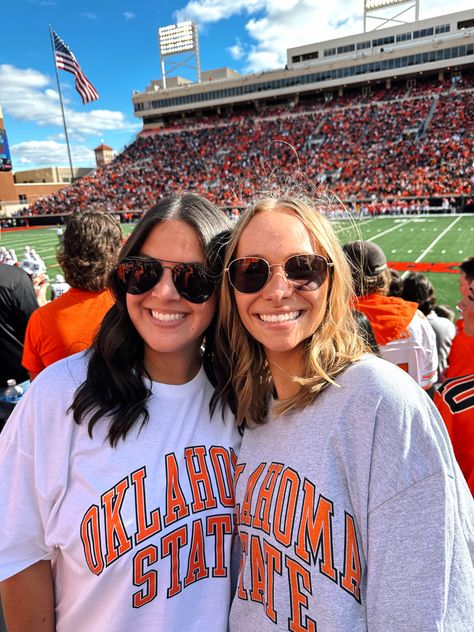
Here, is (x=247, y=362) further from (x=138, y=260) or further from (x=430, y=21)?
(x=430, y=21)

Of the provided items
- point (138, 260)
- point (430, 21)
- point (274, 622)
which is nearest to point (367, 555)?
point (274, 622)

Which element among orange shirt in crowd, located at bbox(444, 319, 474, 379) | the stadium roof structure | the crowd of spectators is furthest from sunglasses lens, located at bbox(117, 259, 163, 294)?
the stadium roof structure

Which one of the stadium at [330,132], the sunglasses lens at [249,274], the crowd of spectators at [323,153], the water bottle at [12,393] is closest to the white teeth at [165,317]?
the sunglasses lens at [249,274]

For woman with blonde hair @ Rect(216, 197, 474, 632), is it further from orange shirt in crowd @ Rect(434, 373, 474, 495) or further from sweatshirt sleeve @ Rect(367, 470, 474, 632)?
orange shirt in crowd @ Rect(434, 373, 474, 495)

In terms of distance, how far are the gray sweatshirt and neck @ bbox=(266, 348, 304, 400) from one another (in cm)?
12

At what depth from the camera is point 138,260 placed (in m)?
1.48

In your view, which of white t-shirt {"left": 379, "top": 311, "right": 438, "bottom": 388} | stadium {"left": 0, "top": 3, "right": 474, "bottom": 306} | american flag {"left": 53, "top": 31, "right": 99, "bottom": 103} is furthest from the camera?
stadium {"left": 0, "top": 3, "right": 474, "bottom": 306}

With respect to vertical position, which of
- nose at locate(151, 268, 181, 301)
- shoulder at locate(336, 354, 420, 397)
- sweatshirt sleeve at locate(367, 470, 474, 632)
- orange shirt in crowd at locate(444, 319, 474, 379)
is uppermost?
nose at locate(151, 268, 181, 301)

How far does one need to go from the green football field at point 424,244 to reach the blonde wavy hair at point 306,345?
7.00 metres

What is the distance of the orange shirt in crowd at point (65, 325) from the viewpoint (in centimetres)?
257

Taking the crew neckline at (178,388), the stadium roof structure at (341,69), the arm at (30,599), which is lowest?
the arm at (30,599)

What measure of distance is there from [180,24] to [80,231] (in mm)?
70008

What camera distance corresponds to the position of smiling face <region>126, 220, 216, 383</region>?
146 centimetres

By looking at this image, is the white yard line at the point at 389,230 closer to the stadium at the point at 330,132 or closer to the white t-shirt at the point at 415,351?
the stadium at the point at 330,132
